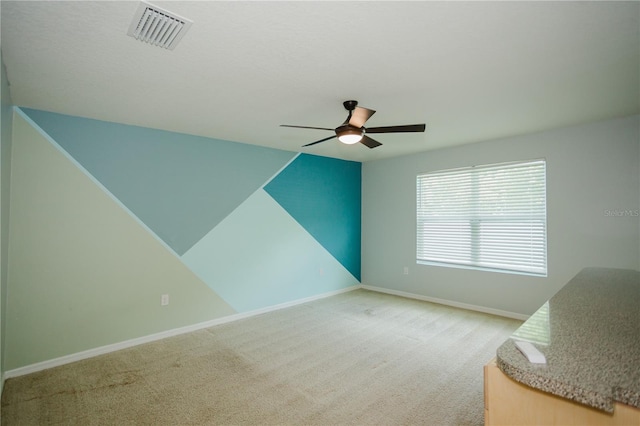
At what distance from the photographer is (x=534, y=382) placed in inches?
30.3

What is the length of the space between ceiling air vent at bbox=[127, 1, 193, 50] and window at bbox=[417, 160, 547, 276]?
414cm

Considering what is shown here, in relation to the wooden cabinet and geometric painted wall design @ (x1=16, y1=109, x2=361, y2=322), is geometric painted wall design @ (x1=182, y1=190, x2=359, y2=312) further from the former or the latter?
the wooden cabinet

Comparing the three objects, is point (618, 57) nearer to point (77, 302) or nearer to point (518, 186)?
point (518, 186)

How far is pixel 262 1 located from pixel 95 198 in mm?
2781

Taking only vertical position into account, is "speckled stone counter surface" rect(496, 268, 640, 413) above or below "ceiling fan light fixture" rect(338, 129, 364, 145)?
below

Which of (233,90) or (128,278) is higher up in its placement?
(233,90)

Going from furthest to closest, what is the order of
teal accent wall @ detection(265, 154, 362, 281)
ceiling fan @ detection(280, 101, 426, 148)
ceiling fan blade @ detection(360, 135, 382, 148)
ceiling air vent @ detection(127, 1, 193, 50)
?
teal accent wall @ detection(265, 154, 362, 281) → ceiling fan blade @ detection(360, 135, 382, 148) → ceiling fan @ detection(280, 101, 426, 148) → ceiling air vent @ detection(127, 1, 193, 50)

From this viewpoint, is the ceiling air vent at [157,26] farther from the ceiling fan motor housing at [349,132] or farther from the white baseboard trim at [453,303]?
the white baseboard trim at [453,303]

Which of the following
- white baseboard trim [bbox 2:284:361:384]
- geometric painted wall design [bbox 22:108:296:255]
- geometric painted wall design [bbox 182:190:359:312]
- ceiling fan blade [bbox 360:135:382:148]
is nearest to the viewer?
white baseboard trim [bbox 2:284:361:384]

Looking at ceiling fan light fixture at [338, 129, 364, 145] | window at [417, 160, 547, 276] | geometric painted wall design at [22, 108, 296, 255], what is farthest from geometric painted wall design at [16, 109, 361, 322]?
ceiling fan light fixture at [338, 129, 364, 145]

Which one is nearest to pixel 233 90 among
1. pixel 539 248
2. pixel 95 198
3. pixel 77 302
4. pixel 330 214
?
pixel 95 198

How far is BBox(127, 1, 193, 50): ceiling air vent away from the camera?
5.34ft

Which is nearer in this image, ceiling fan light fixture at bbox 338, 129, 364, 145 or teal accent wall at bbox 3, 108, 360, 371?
ceiling fan light fixture at bbox 338, 129, 364, 145

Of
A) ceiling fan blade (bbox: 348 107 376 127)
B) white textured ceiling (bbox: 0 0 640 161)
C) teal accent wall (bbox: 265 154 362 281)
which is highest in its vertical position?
white textured ceiling (bbox: 0 0 640 161)
